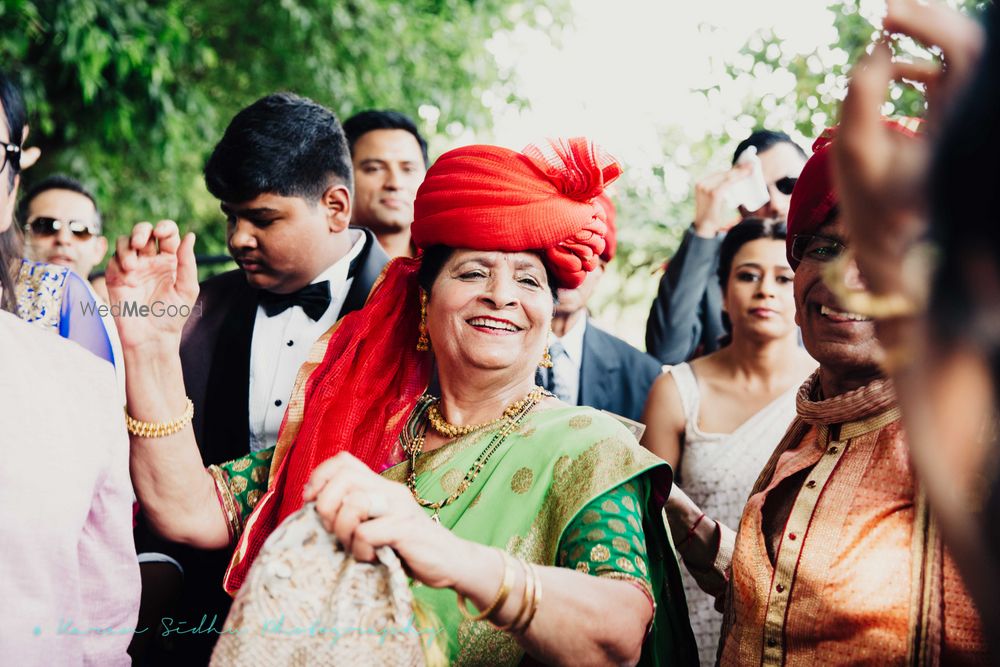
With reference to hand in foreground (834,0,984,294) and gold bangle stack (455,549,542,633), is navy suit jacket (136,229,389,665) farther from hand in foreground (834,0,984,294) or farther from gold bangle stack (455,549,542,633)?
hand in foreground (834,0,984,294)

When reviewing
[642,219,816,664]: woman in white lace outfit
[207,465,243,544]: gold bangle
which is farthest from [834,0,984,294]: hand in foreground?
[642,219,816,664]: woman in white lace outfit

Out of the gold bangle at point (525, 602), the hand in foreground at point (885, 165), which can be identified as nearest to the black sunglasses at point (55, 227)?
the gold bangle at point (525, 602)

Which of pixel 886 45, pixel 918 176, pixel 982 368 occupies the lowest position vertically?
pixel 982 368

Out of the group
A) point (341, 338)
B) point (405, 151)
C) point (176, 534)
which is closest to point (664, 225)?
point (405, 151)

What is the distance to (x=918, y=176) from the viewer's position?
712 millimetres

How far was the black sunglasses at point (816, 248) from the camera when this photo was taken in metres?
2.05

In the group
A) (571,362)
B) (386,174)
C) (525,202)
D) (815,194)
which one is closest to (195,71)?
(386,174)

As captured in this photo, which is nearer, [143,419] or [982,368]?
[982,368]

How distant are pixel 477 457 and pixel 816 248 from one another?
36.8 inches

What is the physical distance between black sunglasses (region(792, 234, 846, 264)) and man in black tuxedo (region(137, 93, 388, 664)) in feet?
5.50

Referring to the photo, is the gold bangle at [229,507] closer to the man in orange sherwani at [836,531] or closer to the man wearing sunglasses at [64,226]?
the man in orange sherwani at [836,531]

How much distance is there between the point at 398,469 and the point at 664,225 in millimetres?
5954

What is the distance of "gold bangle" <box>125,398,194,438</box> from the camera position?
226 cm

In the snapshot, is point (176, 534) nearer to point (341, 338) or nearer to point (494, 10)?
point (341, 338)
